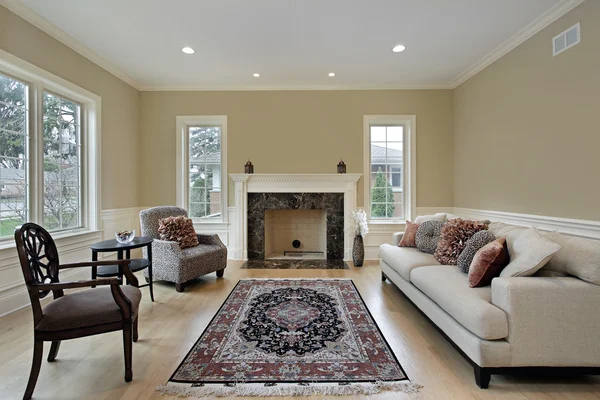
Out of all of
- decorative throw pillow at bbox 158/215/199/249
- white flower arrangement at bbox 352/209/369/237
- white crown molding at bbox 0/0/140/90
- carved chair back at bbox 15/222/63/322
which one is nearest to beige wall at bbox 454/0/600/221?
white flower arrangement at bbox 352/209/369/237

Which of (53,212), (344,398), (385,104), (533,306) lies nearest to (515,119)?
(385,104)

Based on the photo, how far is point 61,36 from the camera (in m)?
3.26

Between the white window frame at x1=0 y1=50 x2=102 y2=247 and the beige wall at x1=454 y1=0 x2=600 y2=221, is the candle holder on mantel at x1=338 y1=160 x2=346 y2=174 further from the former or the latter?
the white window frame at x1=0 y1=50 x2=102 y2=247

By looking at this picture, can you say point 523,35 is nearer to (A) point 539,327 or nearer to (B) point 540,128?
(B) point 540,128

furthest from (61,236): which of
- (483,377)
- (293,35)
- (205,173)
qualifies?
(483,377)

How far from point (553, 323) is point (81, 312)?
2823 mm

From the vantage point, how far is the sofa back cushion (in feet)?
5.62

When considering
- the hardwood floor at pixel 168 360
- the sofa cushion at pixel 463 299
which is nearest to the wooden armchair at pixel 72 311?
the hardwood floor at pixel 168 360

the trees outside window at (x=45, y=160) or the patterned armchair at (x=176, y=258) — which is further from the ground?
the trees outside window at (x=45, y=160)

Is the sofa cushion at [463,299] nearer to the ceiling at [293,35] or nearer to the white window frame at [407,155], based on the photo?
the white window frame at [407,155]

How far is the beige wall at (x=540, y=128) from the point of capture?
8.33 feet

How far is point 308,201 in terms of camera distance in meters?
4.89

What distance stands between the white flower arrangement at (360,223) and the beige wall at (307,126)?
378mm

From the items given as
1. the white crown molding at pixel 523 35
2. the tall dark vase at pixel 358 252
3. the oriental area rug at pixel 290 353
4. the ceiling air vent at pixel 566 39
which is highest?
the white crown molding at pixel 523 35
